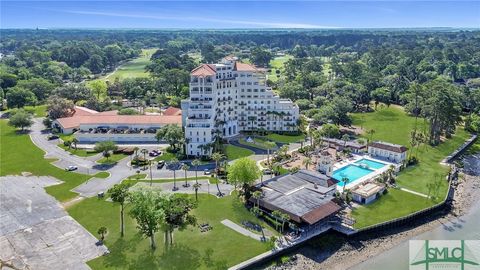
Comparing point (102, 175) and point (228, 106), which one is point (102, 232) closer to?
point (102, 175)

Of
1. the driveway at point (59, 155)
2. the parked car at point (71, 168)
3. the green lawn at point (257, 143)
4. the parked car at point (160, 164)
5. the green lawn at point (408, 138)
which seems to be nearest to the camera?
the green lawn at point (408, 138)

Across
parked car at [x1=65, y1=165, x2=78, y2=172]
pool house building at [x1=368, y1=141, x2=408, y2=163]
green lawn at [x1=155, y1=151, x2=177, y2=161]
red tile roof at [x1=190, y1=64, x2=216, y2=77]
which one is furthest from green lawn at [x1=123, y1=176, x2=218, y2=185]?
pool house building at [x1=368, y1=141, x2=408, y2=163]

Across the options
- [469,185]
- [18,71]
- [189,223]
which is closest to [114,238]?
[189,223]

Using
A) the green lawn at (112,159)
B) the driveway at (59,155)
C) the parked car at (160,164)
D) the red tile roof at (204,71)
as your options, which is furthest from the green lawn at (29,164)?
the red tile roof at (204,71)

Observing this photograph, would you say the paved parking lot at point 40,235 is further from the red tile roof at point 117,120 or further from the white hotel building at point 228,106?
the red tile roof at point 117,120

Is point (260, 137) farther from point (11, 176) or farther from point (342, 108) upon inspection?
point (11, 176)

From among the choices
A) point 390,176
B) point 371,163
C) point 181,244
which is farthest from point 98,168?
point 390,176

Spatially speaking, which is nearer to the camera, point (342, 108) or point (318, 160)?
point (318, 160)
